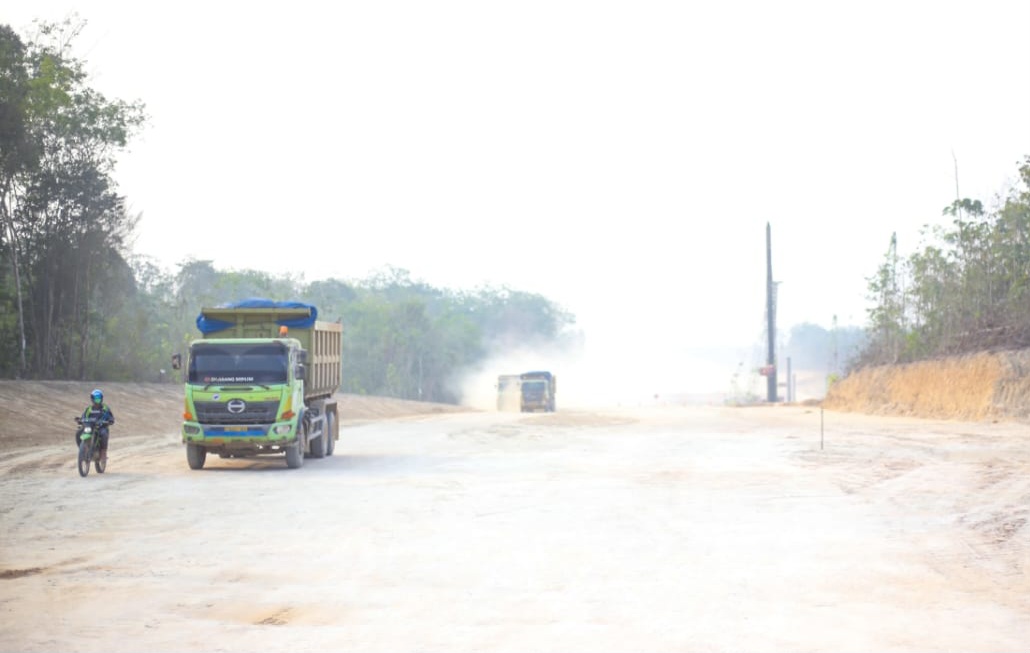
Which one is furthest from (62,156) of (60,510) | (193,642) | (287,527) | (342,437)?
(193,642)

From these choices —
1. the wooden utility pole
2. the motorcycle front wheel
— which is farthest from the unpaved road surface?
the wooden utility pole

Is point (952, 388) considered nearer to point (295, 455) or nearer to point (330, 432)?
point (330, 432)

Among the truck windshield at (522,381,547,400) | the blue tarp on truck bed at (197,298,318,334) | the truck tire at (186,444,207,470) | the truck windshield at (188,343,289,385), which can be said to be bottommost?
the truck tire at (186,444,207,470)

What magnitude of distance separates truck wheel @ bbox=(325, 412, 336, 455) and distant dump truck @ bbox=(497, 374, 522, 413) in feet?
168

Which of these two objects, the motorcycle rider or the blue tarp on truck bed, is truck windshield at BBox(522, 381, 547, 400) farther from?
the motorcycle rider

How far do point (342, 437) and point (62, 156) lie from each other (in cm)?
1704

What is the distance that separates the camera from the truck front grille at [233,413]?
22734mm

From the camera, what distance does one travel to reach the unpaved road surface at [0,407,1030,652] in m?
8.44

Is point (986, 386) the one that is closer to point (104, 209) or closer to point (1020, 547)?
point (1020, 547)

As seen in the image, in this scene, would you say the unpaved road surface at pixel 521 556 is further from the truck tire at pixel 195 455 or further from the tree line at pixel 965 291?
the tree line at pixel 965 291

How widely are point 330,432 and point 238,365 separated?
5492 millimetres

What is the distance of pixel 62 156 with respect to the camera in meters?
43.7

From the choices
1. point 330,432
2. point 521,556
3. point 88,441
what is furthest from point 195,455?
point 521,556

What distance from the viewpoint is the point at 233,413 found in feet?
74.6
